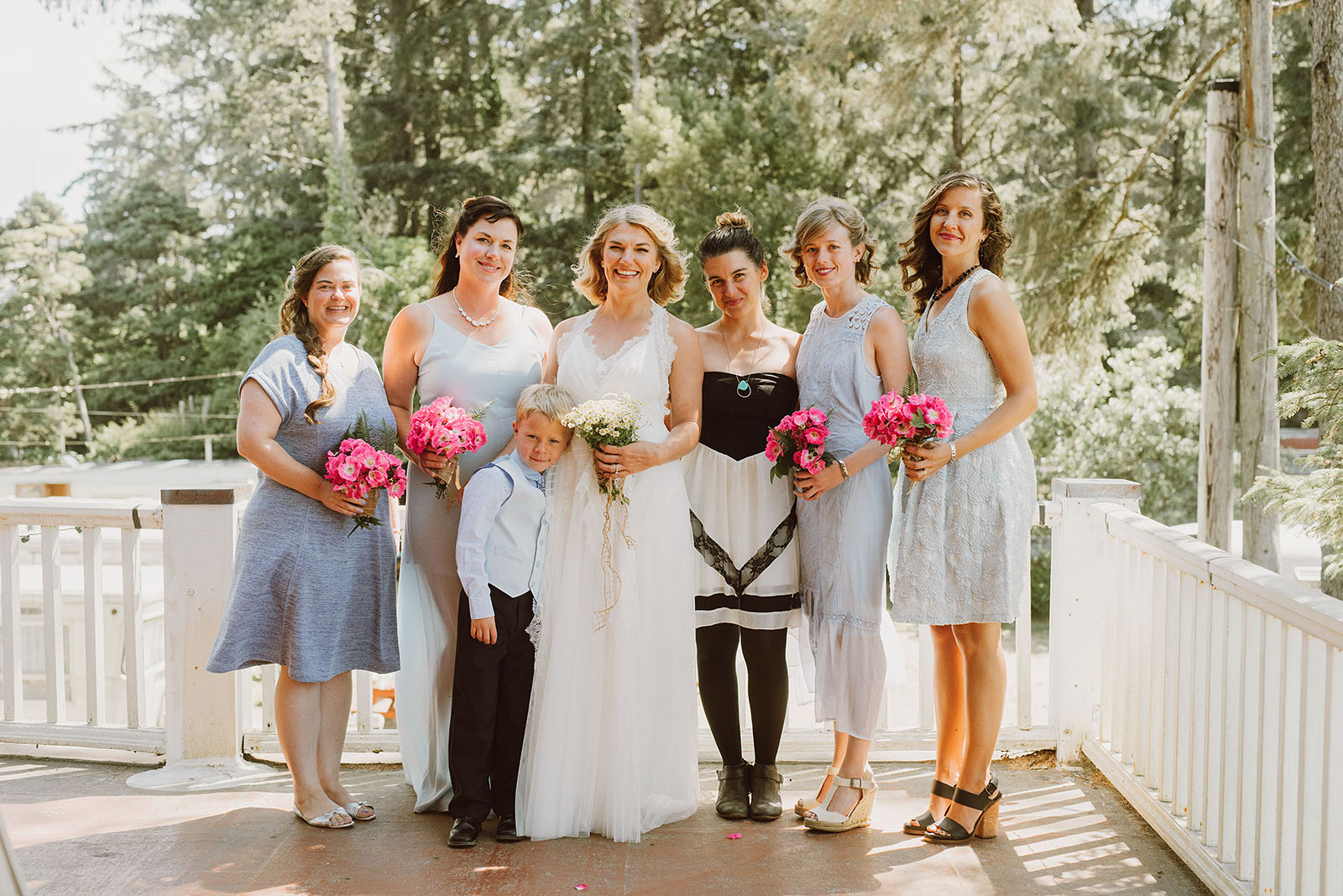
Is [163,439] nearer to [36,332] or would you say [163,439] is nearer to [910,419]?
[36,332]

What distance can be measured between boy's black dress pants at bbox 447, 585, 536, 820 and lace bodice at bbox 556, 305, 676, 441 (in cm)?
71

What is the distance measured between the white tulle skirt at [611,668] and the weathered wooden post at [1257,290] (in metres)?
4.80

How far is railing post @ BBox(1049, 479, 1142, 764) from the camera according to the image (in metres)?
4.30

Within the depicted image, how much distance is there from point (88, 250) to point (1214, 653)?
97.4 feet

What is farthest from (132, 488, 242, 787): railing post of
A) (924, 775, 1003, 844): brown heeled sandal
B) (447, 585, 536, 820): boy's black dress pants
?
(924, 775, 1003, 844): brown heeled sandal

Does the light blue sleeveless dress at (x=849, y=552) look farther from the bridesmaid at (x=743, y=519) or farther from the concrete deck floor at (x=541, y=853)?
the concrete deck floor at (x=541, y=853)

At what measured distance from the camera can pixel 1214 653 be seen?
126 inches

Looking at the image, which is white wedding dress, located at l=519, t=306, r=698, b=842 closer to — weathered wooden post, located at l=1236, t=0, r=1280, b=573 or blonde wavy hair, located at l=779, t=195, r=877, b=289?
blonde wavy hair, located at l=779, t=195, r=877, b=289

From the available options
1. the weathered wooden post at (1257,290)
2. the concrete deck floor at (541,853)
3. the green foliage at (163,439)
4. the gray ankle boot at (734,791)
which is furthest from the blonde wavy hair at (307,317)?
the green foliage at (163,439)

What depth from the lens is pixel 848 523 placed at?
3646 millimetres

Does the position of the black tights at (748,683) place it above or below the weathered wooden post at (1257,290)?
below

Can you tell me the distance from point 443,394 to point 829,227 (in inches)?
55.8

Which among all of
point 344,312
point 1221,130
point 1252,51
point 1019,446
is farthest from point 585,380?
point 1252,51

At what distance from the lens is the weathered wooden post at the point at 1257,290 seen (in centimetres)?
691
